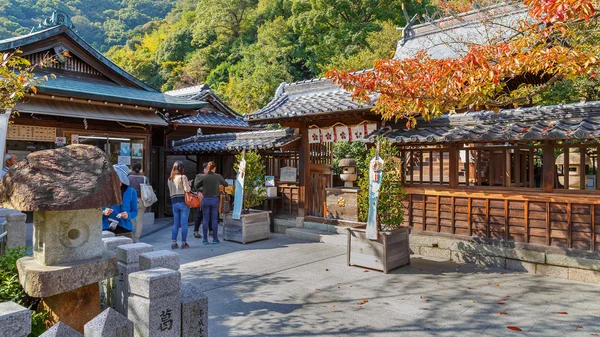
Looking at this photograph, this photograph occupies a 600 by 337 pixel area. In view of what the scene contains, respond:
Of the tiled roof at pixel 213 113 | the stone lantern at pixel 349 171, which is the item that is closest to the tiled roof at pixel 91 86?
the tiled roof at pixel 213 113

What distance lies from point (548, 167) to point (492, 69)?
10.8 ft

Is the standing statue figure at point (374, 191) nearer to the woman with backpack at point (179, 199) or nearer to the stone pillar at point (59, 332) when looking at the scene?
the woman with backpack at point (179, 199)

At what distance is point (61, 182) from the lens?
142 inches

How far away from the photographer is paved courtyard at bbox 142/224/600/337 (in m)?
4.86

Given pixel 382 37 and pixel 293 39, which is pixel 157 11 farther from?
pixel 382 37

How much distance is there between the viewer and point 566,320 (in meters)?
5.08

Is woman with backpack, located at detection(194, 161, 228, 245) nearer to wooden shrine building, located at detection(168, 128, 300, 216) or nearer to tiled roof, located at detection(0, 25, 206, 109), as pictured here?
wooden shrine building, located at detection(168, 128, 300, 216)

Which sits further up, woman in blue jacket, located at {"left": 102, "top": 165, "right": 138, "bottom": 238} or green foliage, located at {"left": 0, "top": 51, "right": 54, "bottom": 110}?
green foliage, located at {"left": 0, "top": 51, "right": 54, "bottom": 110}

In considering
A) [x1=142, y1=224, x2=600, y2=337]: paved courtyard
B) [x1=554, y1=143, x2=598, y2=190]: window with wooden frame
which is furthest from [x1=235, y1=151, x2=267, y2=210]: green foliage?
[x1=554, y1=143, x2=598, y2=190]: window with wooden frame

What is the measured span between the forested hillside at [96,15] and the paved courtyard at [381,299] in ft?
203

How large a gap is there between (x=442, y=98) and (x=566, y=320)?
3.53 metres

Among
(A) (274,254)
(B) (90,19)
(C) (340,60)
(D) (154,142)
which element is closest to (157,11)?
(B) (90,19)

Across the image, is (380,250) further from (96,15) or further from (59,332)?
(96,15)

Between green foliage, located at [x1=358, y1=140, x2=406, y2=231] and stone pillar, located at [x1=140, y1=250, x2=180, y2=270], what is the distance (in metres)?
4.38
